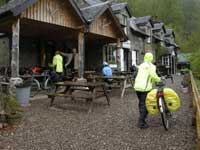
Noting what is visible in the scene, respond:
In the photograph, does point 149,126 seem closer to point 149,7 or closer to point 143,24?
point 143,24

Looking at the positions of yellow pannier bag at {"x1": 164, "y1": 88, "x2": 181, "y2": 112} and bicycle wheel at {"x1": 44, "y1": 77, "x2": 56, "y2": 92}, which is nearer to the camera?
yellow pannier bag at {"x1": 164, "y1": 88, "x2": 181, "y2": 112}

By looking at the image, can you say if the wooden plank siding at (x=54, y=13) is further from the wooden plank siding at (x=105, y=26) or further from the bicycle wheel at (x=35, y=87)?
the bicycle wheel at (x=35, y=87)

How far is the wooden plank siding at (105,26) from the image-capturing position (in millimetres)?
13445

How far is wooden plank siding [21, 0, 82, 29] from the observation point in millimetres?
9641

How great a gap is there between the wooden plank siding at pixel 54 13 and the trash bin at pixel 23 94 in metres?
2.62

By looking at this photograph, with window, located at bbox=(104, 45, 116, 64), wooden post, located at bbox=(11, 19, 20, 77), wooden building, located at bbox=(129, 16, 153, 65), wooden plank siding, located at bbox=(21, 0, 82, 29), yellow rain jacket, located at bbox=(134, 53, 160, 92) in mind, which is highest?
wooden building, located at bbox=(129, 16, 153, 65)

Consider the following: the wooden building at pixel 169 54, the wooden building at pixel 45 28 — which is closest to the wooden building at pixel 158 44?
the wooden building at pixel 169 54

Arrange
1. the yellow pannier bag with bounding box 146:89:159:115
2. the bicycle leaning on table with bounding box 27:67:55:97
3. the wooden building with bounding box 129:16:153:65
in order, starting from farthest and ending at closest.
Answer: the wooden building with bounding box 129:16:153:65 → the bicycle leaning on table with bounding box 27:67:55:97 → the yellow pannier bag with bounding box 146:89:159:115

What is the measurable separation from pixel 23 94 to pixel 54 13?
4.02 meters

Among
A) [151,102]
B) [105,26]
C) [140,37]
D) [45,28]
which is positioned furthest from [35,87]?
[140,37]

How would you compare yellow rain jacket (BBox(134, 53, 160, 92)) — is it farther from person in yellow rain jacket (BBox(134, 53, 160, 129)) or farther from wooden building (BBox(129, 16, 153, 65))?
wooden building (BBox(129, 16, 153, 65))

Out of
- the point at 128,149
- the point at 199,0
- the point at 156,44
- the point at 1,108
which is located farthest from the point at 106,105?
the point at 199,0

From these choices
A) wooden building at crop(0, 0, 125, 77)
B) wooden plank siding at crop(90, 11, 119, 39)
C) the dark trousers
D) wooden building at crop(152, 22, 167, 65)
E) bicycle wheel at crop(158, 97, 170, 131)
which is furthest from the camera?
wooden building at crop(152, 22, 167, 65)

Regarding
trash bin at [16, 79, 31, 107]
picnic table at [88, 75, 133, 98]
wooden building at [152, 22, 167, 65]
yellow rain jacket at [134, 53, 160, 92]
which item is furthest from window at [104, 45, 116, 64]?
yellow rain jacket at [134, 53, 160, 92]
